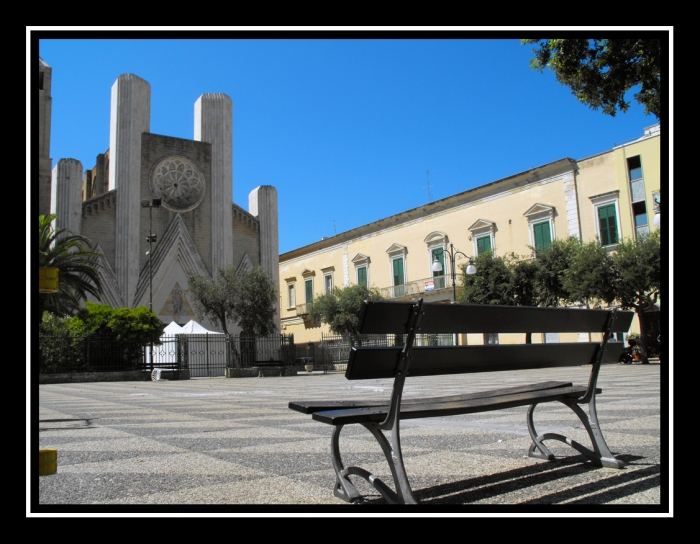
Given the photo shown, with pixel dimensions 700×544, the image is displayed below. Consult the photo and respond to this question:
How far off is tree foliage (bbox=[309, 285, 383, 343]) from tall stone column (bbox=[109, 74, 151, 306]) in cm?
1143

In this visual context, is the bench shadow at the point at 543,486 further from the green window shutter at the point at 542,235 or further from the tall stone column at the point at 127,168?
the tall stone column at the point at 127,168

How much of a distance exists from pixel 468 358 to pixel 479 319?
0.70 feet

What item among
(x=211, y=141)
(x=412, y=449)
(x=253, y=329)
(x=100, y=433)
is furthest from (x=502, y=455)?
(x=211, y=141)

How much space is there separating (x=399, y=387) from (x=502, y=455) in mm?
1590

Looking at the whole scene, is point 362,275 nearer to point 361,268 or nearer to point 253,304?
point 361,268

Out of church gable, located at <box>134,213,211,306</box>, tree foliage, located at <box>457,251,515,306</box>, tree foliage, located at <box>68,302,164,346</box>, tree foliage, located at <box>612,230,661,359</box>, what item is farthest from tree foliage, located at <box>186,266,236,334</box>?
tree foliage, located at <box>612,230,661,359</box>

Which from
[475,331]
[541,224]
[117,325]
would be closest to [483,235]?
[541,224]

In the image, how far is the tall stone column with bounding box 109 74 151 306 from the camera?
35.5 metres

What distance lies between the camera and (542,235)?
33625 mm

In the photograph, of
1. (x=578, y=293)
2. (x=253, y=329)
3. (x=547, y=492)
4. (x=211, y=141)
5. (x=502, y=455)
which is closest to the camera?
(x=547, y=492)

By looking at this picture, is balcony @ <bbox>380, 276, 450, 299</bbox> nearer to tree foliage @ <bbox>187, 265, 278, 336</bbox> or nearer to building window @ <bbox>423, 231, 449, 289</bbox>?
building window @ <bbox>423, 231, 449, 289</bbox>

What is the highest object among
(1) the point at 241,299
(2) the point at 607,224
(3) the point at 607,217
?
(3) the point at 607,217
